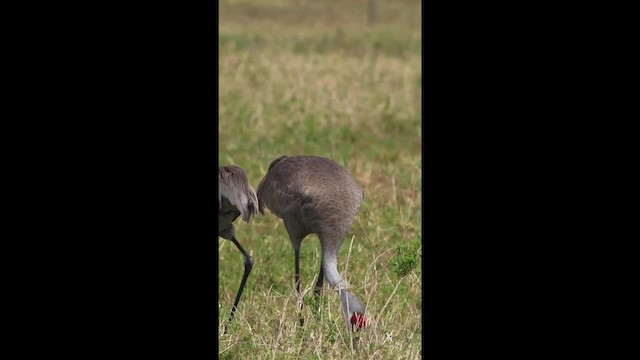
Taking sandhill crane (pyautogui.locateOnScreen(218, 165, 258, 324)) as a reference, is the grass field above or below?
below

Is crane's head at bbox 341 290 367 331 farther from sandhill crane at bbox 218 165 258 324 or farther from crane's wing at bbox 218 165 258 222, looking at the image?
crane's wing at bbox 218 165 258 222

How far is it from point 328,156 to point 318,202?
3351 millimetres

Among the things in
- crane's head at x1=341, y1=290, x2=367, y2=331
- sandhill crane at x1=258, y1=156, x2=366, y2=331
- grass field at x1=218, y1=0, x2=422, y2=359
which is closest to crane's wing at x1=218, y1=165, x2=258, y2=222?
sandhill crane at x1=258, y1=156, x2=366, y2=331

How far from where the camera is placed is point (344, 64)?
1184cm

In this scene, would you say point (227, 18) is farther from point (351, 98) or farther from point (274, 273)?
point (274, 273)

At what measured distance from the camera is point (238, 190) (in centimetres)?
407

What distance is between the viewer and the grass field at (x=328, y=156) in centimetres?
356

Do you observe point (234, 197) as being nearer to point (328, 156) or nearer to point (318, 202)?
point (318, 202)

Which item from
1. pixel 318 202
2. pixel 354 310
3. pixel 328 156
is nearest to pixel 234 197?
pixel 318 202

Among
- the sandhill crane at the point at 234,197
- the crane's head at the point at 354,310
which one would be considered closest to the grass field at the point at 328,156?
the crane's head at the point at 354,310

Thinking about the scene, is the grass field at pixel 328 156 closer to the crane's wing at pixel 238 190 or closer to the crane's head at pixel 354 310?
the crane's head at pixel 354 310

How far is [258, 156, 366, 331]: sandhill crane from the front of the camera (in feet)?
13.6

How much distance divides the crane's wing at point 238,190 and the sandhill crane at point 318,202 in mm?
225

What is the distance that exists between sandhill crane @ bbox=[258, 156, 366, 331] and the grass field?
10 cm
